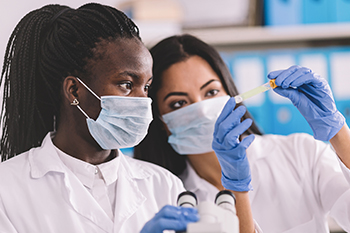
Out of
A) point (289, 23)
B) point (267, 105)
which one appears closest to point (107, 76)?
point (267, 105)

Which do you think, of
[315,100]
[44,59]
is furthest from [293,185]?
[44,59]

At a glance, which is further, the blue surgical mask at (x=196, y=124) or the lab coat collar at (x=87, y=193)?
the blue surgical mask at (x=196, y=124)

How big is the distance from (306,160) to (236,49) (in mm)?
1028

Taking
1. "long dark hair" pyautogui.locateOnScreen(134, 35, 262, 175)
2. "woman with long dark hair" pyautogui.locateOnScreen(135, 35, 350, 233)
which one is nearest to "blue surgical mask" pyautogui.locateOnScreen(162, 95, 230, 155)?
"woman with long dark hair" pyautogui.locateOnScreen(135, 35, 350, 233)

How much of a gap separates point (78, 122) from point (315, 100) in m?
0.70

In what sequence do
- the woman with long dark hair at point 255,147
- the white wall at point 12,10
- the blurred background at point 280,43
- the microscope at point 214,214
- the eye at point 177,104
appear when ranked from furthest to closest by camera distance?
the blurred background at point 280,43
the eye at point 177,104
the white wall at point 12,10
the woman with long dark hair at point 255,147
the microscope at point 214,214

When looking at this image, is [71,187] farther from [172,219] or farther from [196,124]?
[196,124]

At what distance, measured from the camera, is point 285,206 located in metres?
1.34

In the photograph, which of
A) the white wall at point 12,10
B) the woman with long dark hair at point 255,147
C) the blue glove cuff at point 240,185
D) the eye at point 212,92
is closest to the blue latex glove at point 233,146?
the blue glove cuff at point 240,185

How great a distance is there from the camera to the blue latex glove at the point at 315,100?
107 cm

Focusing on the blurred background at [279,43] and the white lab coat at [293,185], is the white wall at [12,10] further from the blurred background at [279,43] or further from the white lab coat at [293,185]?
the white lab coat at [293,185]

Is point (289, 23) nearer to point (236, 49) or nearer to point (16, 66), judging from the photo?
point (236, 49)

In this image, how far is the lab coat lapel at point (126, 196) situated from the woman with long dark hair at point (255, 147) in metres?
0.28

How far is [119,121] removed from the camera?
3.33ft
